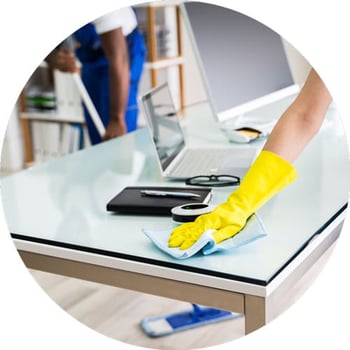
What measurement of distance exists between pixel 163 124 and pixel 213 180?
30 cm

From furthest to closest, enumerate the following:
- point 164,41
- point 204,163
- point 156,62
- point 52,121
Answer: point 52,121
point 164,41
point 156,62
point 204,163

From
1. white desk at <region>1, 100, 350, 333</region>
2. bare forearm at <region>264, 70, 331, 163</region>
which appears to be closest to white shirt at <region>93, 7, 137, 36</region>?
white desk at <region>1, 100, 350, 333</region>

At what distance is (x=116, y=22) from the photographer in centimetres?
255

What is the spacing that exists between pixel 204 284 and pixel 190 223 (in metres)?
0.20

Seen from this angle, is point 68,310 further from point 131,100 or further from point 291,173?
point 291,173

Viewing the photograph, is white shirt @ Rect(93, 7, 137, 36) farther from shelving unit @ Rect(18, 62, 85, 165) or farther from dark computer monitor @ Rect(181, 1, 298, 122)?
shelving unit @ Rect(18, 62, 85, 165)

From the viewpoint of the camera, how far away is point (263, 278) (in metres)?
1.06

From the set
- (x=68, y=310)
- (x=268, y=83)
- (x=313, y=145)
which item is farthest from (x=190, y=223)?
(x=68, y=310)

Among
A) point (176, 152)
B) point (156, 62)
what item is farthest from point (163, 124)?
point (156, 62)

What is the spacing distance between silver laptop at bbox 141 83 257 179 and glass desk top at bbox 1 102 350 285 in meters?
0.06

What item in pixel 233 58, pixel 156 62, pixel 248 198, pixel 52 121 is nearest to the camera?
pixel 248 198

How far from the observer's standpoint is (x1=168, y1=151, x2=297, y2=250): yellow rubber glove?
1.25 meters

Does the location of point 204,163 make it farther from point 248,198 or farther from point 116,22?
point 116,22

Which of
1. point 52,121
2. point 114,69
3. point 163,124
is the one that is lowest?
point 52,121
